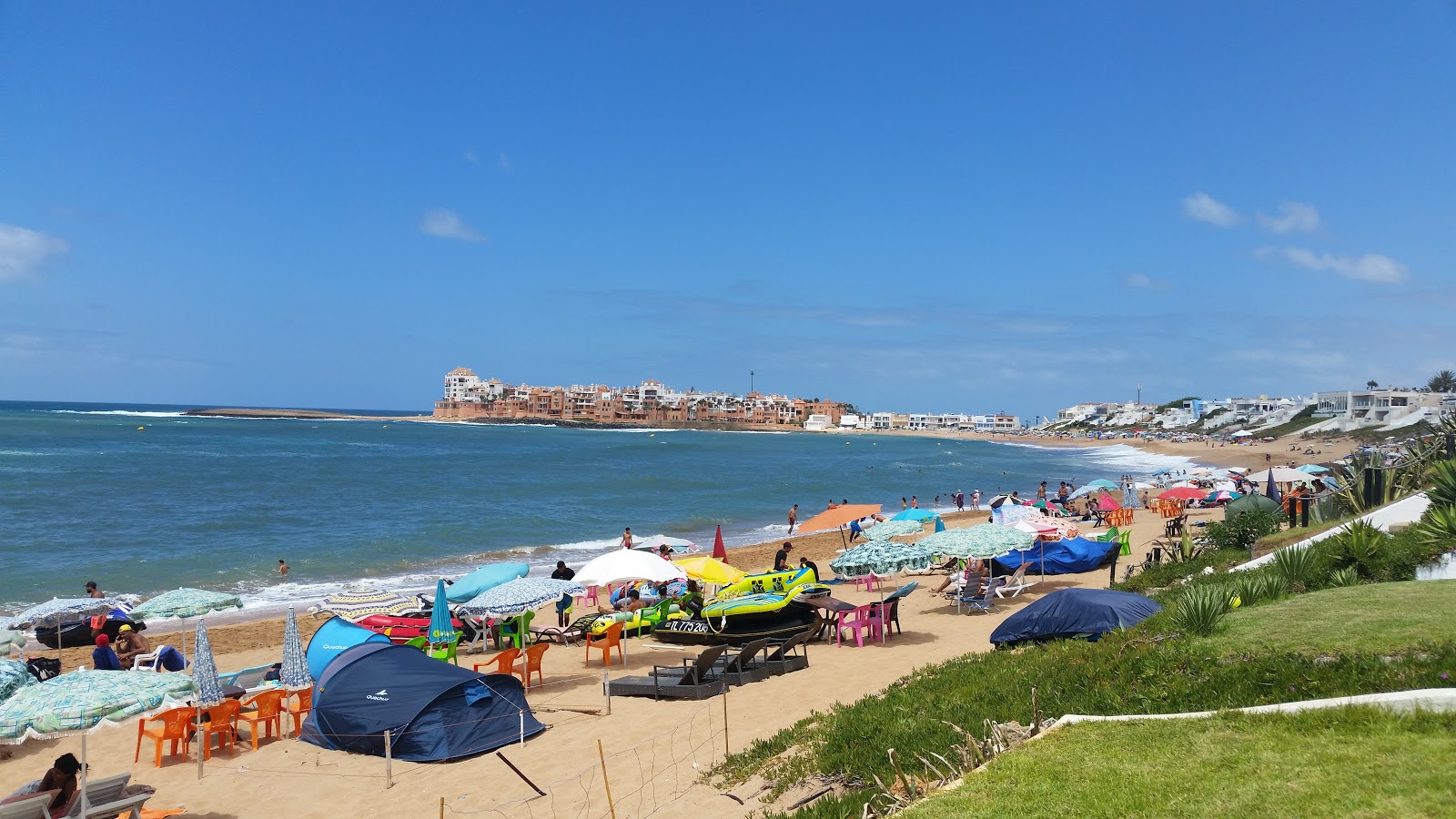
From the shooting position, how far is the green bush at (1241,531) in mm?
17438

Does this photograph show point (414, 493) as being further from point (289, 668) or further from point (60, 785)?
point (60, 785)

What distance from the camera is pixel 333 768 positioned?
9.39m

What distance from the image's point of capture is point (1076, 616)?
34.6 ft

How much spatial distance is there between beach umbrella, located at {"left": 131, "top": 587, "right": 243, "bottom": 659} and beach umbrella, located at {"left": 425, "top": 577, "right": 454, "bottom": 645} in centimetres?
308

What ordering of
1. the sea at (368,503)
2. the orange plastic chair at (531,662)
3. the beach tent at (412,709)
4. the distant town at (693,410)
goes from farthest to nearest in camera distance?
the distant town at (693,410) < the sea at (368,503) < the orange plastic chair at (531,662) < the beach tent at (412,709)

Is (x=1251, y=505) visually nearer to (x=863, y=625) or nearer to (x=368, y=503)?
(x=863, y=625)

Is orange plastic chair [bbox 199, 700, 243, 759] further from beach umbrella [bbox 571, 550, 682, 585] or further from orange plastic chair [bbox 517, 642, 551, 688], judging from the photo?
beach umbrella [bbox 571, 550, 682, 585]

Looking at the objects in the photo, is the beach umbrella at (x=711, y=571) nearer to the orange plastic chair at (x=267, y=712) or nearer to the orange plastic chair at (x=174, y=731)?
the orange plastic chair at (x=267, y=712)

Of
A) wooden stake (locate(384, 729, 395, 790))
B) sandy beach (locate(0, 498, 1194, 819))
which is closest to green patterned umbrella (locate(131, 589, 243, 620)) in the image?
sandy beach (locate(0, 498, 1194, 819))

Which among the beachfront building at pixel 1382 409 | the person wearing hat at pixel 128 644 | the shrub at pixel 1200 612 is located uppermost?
the beachfront building at pixel 1382 409

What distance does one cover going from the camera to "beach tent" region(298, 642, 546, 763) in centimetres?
952

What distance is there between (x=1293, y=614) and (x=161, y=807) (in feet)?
35.4

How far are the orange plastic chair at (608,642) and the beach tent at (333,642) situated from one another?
357 centimetres

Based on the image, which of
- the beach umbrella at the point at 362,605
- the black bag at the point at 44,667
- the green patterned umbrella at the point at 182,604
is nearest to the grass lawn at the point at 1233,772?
the beach umbrella at the point at 362,605
